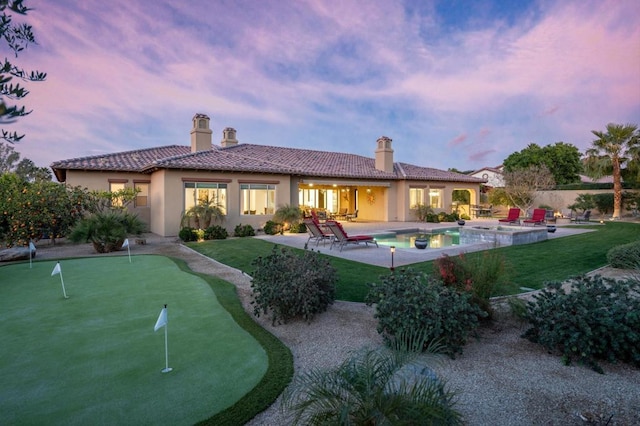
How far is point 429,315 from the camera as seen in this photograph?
14.7 ft

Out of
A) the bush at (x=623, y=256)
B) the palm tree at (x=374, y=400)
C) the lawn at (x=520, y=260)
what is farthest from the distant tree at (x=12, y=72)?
the bush at (x=623, y=256)

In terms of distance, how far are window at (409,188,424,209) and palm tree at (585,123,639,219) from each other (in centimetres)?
1315

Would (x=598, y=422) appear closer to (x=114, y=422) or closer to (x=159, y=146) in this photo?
(x=114, y=422)

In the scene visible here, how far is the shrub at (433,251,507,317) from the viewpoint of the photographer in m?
5.49

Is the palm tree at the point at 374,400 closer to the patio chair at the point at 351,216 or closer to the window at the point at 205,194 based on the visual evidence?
the window at the point at 205,194

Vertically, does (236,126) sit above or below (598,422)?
above

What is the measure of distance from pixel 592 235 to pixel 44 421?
20.3 meters

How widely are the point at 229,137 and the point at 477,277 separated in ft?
79.7

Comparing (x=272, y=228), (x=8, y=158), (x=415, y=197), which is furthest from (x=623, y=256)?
(x=8, y=158)

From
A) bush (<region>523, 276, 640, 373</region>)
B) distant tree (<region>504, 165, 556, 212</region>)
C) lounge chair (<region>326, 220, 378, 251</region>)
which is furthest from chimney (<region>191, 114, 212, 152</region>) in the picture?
distant tree (<region>504, 165, 556, 212</region>)

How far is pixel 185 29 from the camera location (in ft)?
53.4

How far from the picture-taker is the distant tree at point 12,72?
2.41m

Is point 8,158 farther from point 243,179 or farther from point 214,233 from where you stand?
point 214,233

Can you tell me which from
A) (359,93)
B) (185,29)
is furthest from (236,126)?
(185,29)
